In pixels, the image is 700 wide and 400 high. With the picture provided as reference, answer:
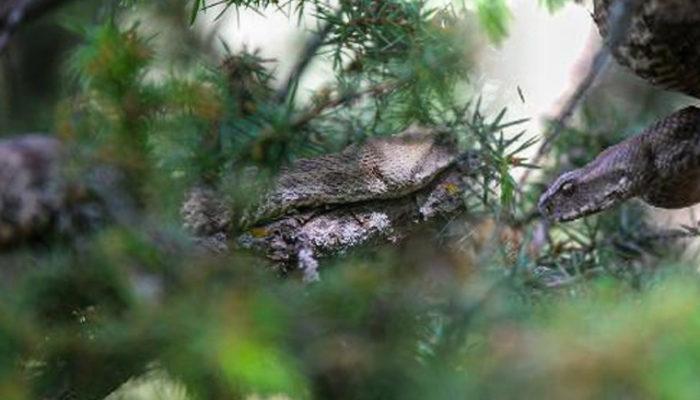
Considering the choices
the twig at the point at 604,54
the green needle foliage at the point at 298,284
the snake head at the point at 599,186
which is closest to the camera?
the green needle foliage at the point at 298,284

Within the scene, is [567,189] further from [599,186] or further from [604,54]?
[604,54]

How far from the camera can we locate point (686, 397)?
40 centimetres

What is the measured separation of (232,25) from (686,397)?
129cm

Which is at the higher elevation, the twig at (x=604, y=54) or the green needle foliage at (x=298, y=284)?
the twig at (x=604, y=54)

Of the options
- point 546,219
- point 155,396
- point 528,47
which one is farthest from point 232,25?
point 155,396

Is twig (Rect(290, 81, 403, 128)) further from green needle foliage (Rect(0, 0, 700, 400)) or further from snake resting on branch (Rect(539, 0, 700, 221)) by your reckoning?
snake resting on branch (Rect(539, 0, 700, 221))

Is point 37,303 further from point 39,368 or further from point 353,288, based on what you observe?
point 353,288

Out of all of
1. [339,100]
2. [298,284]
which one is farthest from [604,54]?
[339,100]

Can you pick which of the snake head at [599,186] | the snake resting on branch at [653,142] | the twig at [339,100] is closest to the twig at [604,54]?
the snake resting on branch at [653,142]

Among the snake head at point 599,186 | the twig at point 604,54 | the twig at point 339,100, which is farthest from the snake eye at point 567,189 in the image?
the twig at point 339,100

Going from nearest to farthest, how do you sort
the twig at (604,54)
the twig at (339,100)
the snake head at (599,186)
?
the twig at (604,54) → the snake head at (599,186) → the twig at (339,100)

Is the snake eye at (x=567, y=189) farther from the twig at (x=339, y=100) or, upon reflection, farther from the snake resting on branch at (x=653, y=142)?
the twig at (x=339, y=100)

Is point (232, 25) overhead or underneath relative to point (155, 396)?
Result: overhead

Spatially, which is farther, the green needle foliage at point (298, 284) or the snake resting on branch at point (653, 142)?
the snake resting on branch at point (653, 142)
